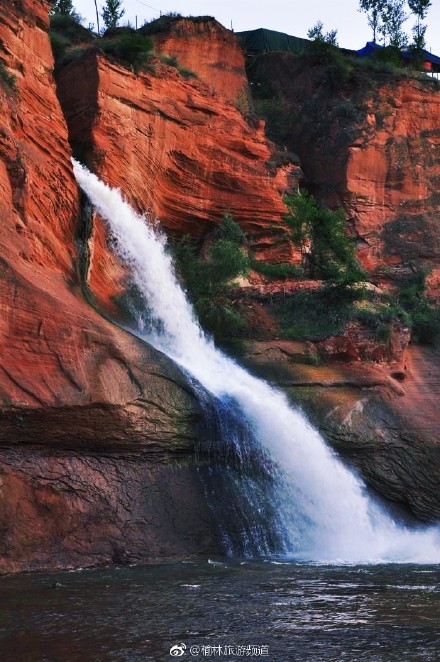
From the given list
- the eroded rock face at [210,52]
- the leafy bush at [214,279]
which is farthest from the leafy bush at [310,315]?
the eroded rock face at [210,52]

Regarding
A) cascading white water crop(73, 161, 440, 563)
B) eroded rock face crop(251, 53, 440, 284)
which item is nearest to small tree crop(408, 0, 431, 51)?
eroded rock face crop(251, 53, 440, 284)

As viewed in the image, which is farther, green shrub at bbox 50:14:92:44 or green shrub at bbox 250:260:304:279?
green shrub at bbox 50:14:92:44

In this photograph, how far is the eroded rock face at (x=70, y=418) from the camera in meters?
13.2

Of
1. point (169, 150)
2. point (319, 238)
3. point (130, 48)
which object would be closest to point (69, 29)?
point (130, 48)

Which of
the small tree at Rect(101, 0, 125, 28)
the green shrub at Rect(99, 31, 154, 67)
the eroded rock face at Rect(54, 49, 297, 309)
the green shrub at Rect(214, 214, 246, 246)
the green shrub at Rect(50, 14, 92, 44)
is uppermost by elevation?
the small tree at Rect(101, 0, 125, 28)

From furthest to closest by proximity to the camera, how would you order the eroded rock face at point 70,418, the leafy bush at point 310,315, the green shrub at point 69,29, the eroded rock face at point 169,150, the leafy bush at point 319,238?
the leafy bush at point 319,238
the green shrub at point 69,29
the eroded rock face at point 169,150
the leafy bush at point 310,315
the eroded rock face at point 70,418

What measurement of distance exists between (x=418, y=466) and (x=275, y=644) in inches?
487

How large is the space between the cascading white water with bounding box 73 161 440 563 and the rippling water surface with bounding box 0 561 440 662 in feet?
11.7

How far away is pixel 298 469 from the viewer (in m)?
16.4

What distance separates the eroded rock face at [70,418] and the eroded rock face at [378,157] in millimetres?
14927

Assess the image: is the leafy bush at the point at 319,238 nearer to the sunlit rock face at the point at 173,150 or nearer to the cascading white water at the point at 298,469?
the sunlit rock face at the point at 173,150

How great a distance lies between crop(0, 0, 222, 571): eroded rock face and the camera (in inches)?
520

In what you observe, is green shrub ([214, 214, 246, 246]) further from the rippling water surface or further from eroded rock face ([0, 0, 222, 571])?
the rippling water surface

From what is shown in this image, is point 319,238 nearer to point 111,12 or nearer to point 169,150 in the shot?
point 169,150
